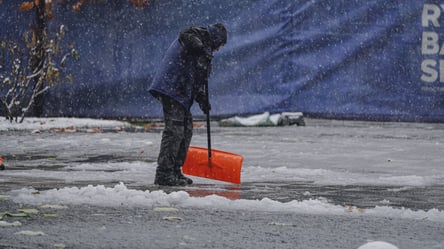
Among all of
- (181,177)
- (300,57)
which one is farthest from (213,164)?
(300,57)

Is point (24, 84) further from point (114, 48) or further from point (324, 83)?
point (324, 83)

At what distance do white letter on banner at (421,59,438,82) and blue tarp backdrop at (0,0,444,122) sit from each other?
0.06ft

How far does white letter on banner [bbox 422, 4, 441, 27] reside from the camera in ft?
55.6

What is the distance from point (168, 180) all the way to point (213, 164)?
1.79 feet

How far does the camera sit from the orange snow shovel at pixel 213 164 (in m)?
8.63

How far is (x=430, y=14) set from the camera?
17.0 metres

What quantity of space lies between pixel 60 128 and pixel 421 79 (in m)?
6.18

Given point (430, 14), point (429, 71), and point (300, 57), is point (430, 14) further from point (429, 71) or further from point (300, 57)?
point (300, 57)

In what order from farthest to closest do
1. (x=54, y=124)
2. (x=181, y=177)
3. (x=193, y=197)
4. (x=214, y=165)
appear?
(x=54, y=124), (x=214, y=165), (x=181, y=177), (x=193, y=197)

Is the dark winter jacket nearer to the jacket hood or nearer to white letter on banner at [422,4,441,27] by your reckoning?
the jacket hood

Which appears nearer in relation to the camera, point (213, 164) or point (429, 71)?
point (213, 164)

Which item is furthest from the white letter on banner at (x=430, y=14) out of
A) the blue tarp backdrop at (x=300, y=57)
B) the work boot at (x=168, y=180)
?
the work boot at (x=168, y=180)

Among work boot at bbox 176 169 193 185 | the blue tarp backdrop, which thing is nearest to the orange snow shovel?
work boot at bbox 176 169 193 185

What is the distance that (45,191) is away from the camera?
7.63m
